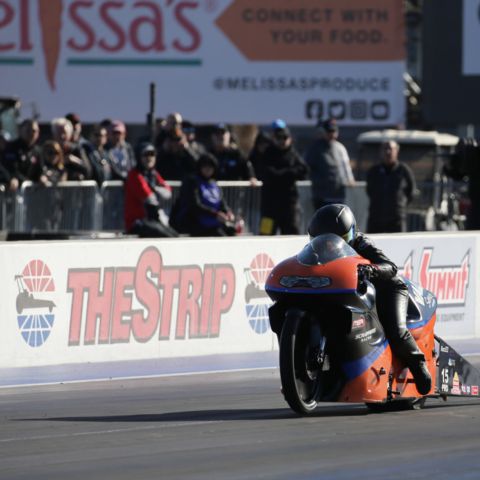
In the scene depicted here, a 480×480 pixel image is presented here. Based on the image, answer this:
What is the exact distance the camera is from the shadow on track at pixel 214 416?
10.5 m

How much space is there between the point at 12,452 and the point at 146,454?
78 centimetres

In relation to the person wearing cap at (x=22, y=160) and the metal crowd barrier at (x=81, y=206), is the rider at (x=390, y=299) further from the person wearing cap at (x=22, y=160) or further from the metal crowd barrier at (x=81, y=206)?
the metal crowd barrier at (x=81, y=206)

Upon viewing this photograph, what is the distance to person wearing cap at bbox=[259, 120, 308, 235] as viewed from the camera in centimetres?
1969

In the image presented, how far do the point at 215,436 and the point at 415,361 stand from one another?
1.67 metres

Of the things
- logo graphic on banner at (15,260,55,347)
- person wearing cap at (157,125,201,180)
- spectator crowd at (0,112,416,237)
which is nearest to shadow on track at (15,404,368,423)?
logo graphic on banner at (15,260,55,347)

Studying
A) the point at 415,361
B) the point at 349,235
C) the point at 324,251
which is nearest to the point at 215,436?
the point at 324,251

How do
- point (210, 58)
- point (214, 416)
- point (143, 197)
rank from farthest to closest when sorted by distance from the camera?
1. point (210, 58)
2. point (143, 197)
3. point (214, 416)

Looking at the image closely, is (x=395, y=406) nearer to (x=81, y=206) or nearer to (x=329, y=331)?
(x=329, y=331)

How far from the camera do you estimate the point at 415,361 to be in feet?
34.8

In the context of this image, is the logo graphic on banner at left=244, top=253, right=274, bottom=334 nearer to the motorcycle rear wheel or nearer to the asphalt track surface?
the asphalt track surface

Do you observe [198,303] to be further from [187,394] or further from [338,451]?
[338,451]

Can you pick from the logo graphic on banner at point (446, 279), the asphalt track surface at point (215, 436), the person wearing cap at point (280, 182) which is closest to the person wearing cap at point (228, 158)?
the person wearing cap at point (280, 182)

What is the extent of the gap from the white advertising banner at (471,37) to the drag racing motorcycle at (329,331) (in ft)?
49.2

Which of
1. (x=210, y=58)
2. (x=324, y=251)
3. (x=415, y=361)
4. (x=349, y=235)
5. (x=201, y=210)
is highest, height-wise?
(x=210, y=58)
